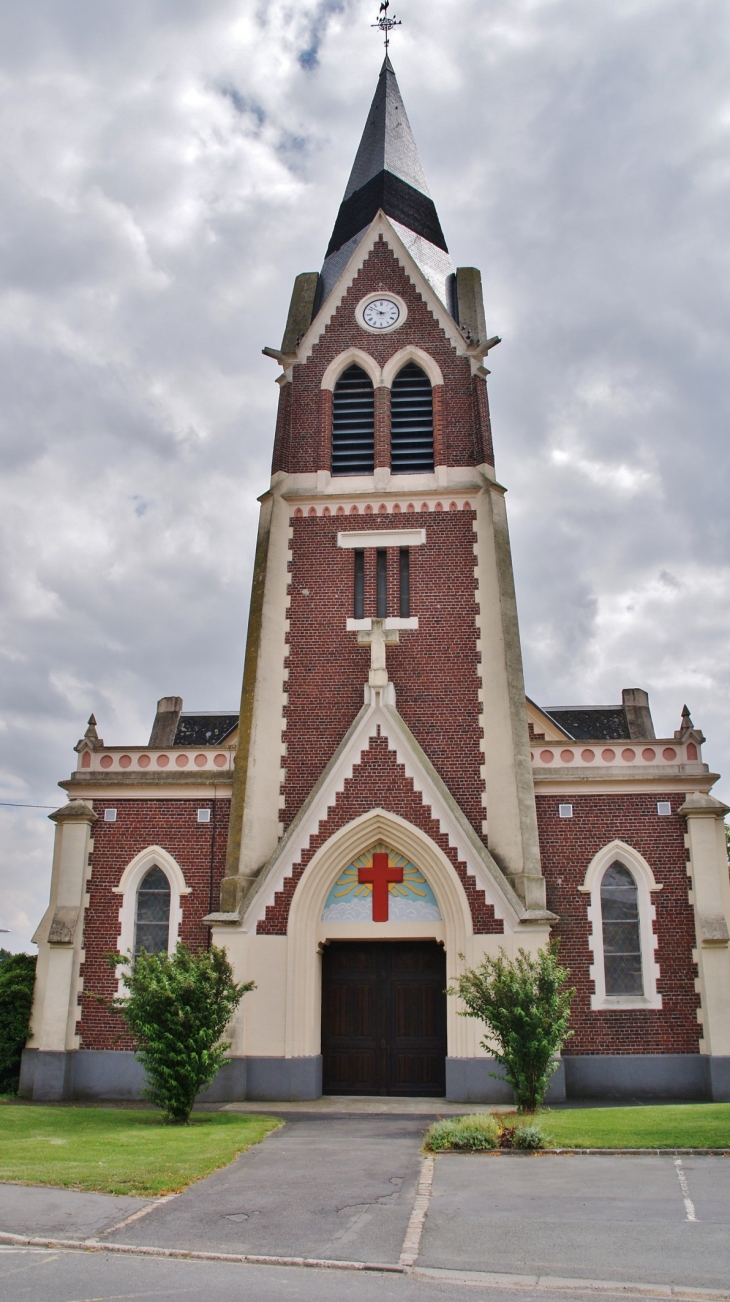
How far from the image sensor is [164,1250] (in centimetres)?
797

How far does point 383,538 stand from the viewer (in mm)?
22078

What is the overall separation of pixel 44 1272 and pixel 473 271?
23.6 meters

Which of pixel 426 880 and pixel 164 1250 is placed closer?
pixel 164 1250

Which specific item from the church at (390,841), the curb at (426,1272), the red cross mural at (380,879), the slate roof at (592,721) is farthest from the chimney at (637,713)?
the curb at (426,1272)

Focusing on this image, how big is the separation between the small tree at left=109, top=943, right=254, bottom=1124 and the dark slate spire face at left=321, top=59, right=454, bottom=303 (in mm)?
17593

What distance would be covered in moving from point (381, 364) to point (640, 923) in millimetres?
13669

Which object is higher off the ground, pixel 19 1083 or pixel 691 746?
pixel 691 746

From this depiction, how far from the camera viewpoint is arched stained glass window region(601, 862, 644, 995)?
62.3 ft

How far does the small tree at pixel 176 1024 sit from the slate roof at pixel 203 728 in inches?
586

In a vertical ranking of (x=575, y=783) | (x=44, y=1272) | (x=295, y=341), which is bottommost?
(x=44, y=1272)

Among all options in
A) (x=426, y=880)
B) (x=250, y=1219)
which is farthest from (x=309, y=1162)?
(x=426, y=880)

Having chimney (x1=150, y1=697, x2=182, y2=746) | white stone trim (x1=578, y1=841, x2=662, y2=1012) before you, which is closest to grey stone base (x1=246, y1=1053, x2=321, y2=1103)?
white stone trim (x1=578, y1=841, x2=662, y2=1012)

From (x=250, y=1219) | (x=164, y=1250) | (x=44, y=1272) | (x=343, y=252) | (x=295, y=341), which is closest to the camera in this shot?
(x=44, y=1272)

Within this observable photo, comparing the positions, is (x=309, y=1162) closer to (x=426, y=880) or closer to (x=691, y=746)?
(x=426, y=880)
